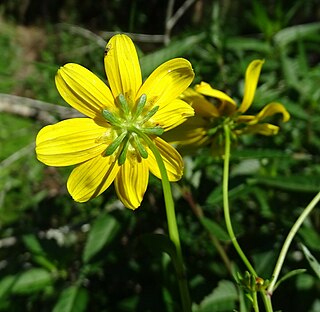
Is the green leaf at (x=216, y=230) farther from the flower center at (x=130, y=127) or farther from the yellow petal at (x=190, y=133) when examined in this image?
the flower center at (x=130, y=127)

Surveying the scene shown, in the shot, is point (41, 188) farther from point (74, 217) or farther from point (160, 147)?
point (160, 147)

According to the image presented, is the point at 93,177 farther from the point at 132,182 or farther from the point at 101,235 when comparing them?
the point at 101,235

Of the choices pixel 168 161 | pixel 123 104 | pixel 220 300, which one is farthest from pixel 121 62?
pixel 220 300

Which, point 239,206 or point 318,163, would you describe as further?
point 239,206

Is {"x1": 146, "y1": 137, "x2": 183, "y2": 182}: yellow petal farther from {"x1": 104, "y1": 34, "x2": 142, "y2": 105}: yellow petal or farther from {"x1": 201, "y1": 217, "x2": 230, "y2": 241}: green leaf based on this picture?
{"x1": 201, "y1": 217, "x2": 230, "y2": 241}: green leaf

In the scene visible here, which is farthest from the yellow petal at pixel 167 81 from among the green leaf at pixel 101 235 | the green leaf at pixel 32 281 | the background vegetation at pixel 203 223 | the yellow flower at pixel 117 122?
the green leaf at pixel 32 281

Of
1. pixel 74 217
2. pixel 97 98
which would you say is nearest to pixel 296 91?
pixel 97 98

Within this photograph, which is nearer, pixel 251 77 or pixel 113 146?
pixel 113 146
